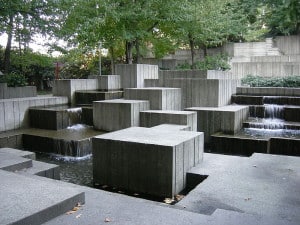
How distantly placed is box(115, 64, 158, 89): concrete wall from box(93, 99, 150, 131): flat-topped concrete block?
314 centimetres

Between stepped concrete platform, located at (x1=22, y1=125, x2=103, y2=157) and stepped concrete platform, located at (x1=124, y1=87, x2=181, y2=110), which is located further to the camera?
stepped concrete platform, located at (x1=124, y1=87, x2=181, y2=110)

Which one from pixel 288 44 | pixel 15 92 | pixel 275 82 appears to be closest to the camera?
pixel 15 92

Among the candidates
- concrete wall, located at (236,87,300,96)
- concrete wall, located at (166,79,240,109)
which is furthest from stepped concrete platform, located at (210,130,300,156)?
concrete wall, located at (236,87,300,96)

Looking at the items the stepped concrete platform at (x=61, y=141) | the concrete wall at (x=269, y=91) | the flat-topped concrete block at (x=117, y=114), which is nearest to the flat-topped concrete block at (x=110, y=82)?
the flat-topped concrete block at (x=117, y=114)

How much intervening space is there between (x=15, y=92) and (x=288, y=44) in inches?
740

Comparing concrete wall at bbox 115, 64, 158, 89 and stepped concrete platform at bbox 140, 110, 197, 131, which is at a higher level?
concrete wall at bbox 115, 64, 158, 89

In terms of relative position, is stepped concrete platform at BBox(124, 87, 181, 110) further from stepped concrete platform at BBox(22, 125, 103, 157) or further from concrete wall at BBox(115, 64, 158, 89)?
concrete wall at BBox(115, 64, 158, 89)

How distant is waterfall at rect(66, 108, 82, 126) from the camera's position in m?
11.2

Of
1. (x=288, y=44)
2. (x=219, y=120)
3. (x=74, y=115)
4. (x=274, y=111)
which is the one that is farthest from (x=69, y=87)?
(x=288, y=44)

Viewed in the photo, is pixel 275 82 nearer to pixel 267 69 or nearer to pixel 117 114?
pixel 267 69

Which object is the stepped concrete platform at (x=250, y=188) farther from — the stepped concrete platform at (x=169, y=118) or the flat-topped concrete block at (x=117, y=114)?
the flat-topped concrete block at (x=117, y=114)

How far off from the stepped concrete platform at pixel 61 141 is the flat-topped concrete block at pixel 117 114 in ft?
1.21

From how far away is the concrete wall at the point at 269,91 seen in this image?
1273 cm

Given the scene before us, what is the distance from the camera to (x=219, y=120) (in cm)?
1016
